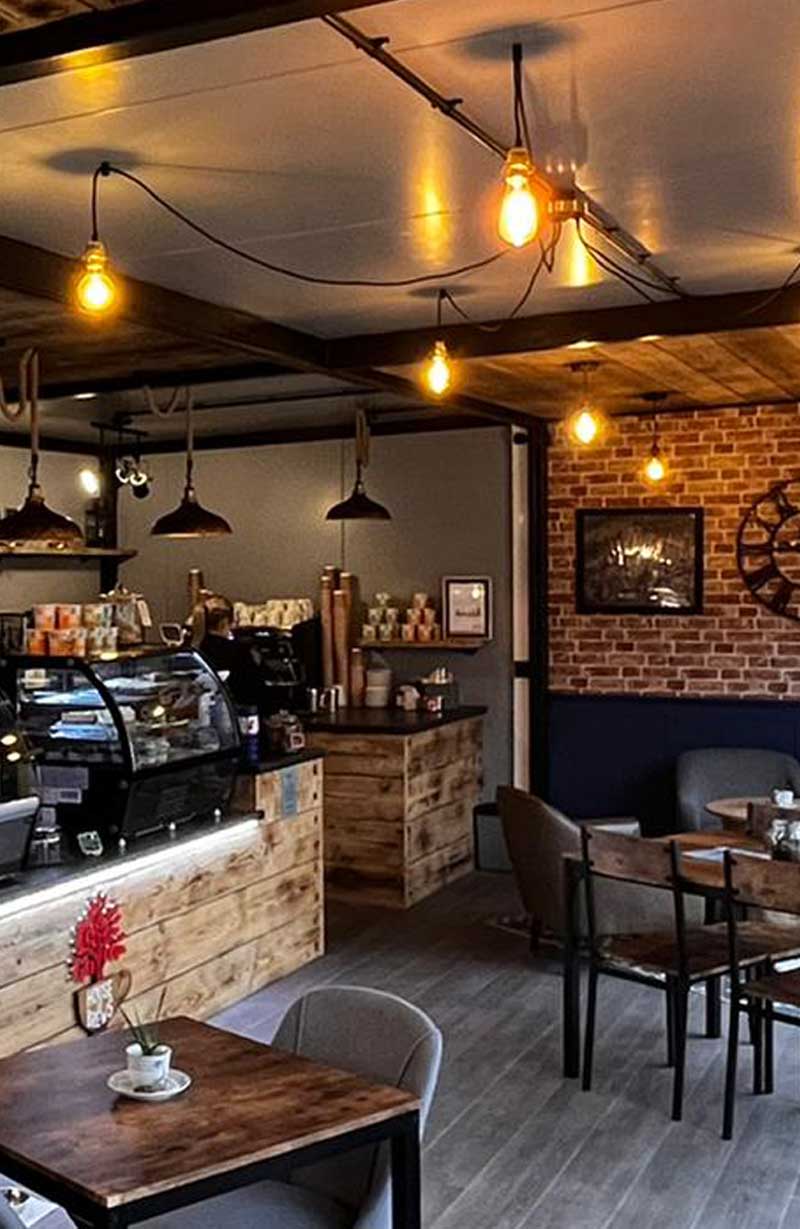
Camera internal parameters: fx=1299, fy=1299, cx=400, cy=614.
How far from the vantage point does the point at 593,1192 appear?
370cm

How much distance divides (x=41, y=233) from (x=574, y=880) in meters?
2.80

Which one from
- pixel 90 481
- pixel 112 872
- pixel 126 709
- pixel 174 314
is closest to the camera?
pixel 112 872

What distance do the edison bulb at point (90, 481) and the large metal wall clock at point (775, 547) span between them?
479 cm

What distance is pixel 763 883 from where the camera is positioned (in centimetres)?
404

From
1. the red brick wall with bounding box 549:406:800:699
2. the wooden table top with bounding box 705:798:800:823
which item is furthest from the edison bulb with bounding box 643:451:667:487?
the wooden table top with bounding box 705:798:800:823

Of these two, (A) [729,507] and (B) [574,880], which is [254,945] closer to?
(B) [574,880]

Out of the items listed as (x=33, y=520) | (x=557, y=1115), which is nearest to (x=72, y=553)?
(x=33, y=520)

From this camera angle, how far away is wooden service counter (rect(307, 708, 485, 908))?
6980 mm

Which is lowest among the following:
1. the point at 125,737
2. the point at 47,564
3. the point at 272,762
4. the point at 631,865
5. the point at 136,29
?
the point at 631,865

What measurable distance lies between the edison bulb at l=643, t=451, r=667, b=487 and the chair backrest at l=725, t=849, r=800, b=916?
134 inches

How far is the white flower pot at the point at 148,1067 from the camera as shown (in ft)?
7.97

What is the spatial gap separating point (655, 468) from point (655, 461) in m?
0.04

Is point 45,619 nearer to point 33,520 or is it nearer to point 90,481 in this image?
point 33,520

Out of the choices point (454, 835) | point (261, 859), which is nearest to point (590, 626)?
point (454, 835)
